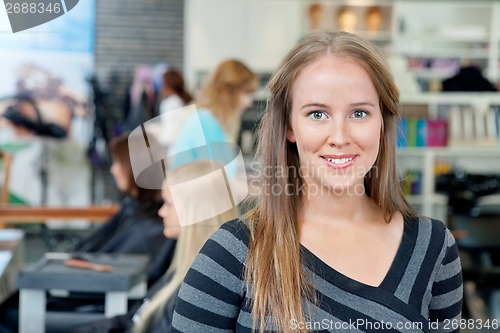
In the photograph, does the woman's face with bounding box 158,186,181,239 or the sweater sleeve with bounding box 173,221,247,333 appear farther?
the woman's face with bounding box 158,186,181,239

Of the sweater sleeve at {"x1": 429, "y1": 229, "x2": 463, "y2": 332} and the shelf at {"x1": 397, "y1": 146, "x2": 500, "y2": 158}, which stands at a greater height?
the sweater sleeve at {"x1": 429, "y1": 229, "x2": 463, "y2": 332}

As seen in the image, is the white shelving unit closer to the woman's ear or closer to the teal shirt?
the teal shirt

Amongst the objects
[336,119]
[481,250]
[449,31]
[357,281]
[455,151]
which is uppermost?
[449,31]

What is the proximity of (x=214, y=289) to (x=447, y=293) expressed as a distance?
1.21 feet

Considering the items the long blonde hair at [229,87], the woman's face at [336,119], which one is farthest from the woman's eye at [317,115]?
the long blonde hair at [229,87]

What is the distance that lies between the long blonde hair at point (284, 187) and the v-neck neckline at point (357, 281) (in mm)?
19

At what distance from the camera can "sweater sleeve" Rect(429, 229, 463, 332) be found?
1.10 meters

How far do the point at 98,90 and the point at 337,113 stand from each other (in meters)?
4.83

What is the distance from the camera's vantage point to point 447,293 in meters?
1.11

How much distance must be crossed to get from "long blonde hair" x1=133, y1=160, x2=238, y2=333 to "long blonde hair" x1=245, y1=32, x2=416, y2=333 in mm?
98

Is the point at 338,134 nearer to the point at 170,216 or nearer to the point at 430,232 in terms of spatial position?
the point at 430,232

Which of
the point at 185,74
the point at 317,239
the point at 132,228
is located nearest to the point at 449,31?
the point at 185,74

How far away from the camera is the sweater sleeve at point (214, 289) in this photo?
1001mm

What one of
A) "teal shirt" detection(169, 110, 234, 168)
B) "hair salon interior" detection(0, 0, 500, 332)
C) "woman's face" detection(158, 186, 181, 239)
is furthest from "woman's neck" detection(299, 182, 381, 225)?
"hair salon interior" detection(0, 0, 500, 332)
